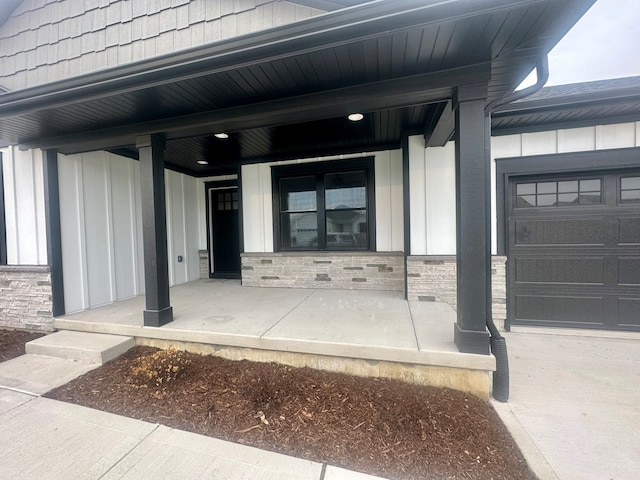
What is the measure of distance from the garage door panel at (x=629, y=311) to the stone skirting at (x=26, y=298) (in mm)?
7611

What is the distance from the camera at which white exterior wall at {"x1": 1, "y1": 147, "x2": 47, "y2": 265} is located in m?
3.81

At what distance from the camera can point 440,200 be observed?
3.93 metres

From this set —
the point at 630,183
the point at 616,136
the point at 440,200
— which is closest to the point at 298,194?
the point at 440,200

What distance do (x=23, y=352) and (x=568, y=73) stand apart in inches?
332

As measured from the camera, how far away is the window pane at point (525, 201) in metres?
3.90

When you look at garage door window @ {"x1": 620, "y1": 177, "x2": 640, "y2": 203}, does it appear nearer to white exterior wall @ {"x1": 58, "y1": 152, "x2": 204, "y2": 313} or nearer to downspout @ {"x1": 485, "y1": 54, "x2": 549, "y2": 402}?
downspout @ {"x1": 485, "y1": 54, "x2": 549, "y2": 402}

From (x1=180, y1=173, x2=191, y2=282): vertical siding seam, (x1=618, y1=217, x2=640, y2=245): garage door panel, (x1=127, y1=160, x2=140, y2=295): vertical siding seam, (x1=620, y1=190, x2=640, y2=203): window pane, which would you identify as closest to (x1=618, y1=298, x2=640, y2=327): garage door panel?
(x1=618, y1=217, x2=640, y2=245): garage door panel

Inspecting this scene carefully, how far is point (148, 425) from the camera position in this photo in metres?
1.99

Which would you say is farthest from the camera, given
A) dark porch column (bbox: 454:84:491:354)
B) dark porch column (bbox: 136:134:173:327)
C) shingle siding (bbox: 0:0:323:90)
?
dark porch column (bbox: 136:134:173:327)

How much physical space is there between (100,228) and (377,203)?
4492mm

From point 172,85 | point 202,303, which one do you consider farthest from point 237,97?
point 202,303

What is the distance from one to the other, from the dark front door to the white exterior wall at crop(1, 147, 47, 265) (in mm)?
2775

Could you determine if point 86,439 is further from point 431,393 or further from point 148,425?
point 431,393

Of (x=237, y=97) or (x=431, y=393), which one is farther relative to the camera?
(x=237, y=97)
